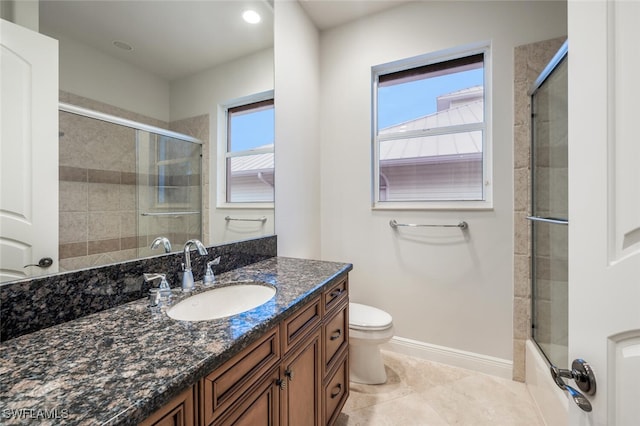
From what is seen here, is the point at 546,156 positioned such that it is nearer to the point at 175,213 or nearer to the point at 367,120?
the point at 367,120

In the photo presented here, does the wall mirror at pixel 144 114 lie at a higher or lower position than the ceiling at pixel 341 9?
lower

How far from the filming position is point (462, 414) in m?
1.51

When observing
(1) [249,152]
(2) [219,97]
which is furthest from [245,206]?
(2) [219,97]

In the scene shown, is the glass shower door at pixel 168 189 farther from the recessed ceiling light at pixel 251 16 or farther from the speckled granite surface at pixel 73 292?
the recessed ceiling light at pixel 251 16

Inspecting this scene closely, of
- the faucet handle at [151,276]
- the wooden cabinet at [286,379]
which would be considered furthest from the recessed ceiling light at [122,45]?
the wooden cabinet at [286,379]

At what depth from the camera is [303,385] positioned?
3.43ft

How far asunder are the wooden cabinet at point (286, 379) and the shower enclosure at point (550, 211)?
1154 millimetres

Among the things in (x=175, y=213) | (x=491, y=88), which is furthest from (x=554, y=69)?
(x=175, y=213)

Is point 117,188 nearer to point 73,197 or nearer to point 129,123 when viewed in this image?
point 73,197

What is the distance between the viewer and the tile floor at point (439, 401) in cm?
148

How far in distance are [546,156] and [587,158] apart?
1.35 metres

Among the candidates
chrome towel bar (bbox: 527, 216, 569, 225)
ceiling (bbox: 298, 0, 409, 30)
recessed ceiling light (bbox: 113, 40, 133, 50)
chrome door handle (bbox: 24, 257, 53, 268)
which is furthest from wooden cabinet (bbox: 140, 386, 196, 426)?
ceiling (bbox: 298, 0, 409, 30)

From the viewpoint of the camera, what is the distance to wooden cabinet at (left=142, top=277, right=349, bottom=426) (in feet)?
2.04

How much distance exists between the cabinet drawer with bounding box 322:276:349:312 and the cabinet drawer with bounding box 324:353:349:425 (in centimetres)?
33
